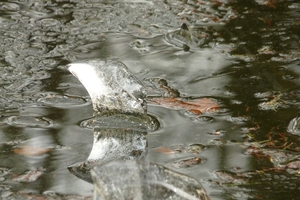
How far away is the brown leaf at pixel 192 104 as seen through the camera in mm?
3744

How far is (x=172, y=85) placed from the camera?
4.10m

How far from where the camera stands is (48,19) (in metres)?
5.17

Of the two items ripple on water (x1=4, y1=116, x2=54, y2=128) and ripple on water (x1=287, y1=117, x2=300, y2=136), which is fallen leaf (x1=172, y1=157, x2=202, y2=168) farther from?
ripple on water (x1=4, y1=116, x2=54, y2=128)

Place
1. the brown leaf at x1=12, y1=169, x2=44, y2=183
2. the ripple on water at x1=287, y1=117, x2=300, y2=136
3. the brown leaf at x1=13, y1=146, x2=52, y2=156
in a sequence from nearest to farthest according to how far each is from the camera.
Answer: the brown leaf at x1=12, y1=169, x2=44, y2=183
the brown leaf at x1=13, y1=146, x2=52, y2=156
the ripple on water at x1=287, y1=117, x2=300, y2=136

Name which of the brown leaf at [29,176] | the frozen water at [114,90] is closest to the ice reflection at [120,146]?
the frozen water at [114,90]

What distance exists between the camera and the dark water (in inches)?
122

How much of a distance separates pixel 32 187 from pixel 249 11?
3.15m

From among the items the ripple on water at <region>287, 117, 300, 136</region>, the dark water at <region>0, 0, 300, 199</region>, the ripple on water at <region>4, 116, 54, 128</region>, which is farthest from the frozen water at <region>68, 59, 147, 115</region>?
the ripple on water at <region>287, 117, 300, 136</region>

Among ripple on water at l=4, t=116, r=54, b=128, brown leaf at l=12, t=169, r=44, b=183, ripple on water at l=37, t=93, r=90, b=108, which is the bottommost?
brown leaf at l=12, t=169, r=44, b=183

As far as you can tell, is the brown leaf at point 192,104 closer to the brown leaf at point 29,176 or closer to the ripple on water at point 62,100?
the ripple on water at point 62,100

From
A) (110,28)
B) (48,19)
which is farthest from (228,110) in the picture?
(48,19)

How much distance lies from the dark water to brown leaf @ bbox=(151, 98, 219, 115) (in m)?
0.05

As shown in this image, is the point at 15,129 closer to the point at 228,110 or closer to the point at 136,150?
the point at 136,150

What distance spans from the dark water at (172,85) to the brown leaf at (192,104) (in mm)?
51
